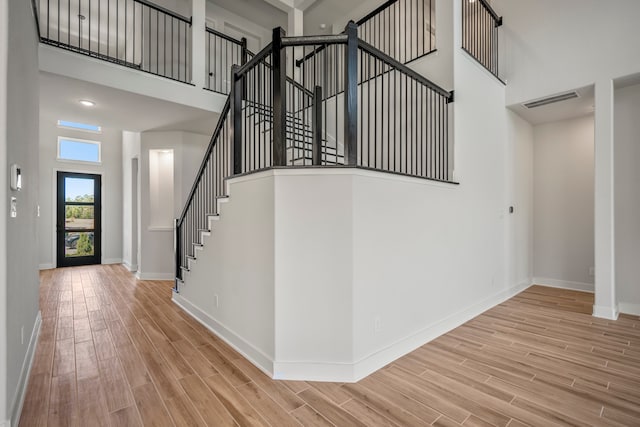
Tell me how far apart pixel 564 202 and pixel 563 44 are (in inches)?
96.6

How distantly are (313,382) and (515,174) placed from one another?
4435 millimetres

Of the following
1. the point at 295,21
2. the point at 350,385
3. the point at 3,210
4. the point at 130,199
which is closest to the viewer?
the point at 3,210

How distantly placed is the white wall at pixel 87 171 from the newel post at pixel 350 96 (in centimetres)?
750

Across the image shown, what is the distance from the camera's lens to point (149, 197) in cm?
594

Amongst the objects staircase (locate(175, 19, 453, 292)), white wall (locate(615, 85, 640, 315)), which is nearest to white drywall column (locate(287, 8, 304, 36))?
staircase (locate(175, 19, 453, 292))

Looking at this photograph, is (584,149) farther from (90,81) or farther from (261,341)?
(90,81)

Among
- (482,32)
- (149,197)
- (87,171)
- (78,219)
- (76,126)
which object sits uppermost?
(482,32)

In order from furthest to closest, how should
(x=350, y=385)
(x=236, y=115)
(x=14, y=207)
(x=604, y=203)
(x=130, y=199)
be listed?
(x=130, y=199), (x=604, y=203), (x=236, y=115), (x=350, y=385), (x=14, y=207)

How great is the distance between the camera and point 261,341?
2.44 meters

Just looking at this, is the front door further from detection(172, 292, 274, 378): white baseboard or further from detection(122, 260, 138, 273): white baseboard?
detection(172, 292, 274, 378): white baseboard

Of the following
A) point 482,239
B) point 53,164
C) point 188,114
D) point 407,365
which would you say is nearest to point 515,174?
point 482,239

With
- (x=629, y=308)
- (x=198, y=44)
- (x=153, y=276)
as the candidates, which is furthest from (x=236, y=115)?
(x=629, y=308)

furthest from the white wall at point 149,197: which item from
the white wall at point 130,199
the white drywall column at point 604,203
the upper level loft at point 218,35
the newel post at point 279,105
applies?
the white drywall column at point 604,203

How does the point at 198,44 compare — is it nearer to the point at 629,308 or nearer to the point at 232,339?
the point at 232,339
